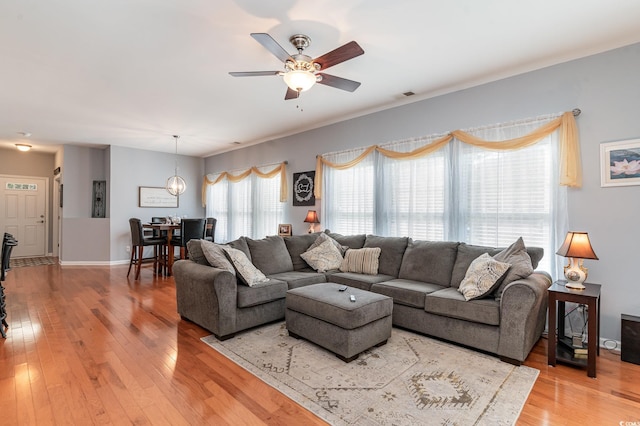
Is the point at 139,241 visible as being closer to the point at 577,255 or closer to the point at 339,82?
the point at 339,82

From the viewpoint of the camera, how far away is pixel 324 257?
13.6 feet

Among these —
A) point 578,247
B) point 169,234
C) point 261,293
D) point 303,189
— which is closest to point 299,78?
point 261,293

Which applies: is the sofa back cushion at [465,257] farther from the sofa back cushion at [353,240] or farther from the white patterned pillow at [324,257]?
the white patterned pillow at [324,257]

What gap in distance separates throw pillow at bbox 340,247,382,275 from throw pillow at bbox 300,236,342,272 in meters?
0.11

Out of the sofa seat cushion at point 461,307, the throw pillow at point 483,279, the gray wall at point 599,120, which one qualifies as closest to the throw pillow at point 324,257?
the sofa seat cushion at point 461,307

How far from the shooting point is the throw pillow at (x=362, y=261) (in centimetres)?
393

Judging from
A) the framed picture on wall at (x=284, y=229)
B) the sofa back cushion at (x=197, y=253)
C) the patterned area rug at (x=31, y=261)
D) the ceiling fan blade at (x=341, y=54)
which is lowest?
the patterned area rug at (x=31, y=261)

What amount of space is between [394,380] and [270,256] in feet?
7.00

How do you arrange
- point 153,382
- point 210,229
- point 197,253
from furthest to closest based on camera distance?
point 210,229, point 197,253, point 153,382

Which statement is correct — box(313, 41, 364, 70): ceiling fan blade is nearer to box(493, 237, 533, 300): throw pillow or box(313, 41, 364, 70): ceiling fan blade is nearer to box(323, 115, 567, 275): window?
box(323, 115, 567, 275): window

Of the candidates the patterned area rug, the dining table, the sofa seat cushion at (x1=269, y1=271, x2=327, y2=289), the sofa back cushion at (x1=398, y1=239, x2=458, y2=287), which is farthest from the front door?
the sofa back cushion at (x1=398, y1=239, x2=458, y2=287)

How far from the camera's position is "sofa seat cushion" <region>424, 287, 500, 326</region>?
262 centimetres

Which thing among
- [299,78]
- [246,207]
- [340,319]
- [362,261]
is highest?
[299,78]

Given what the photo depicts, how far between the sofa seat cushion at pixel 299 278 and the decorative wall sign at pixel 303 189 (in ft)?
6.19
